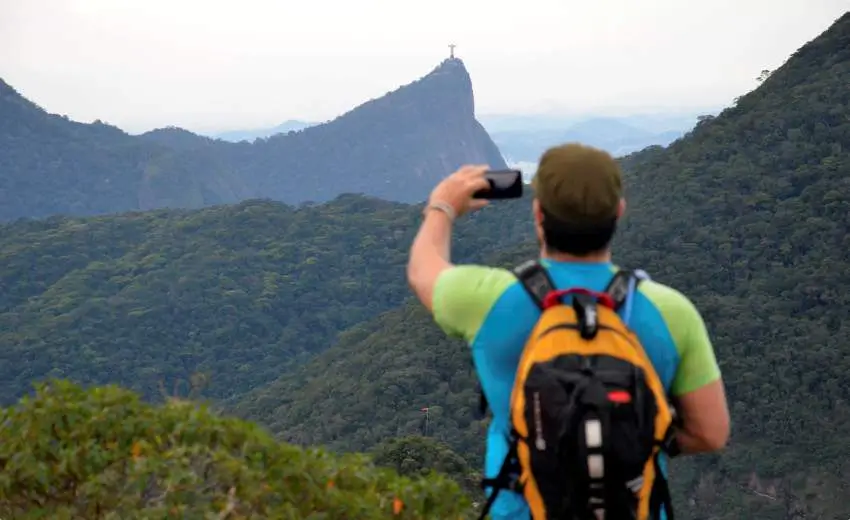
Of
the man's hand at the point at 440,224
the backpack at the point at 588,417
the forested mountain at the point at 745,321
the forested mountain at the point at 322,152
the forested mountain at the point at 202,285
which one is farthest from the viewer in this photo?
the forested mountain at the point at 322,152

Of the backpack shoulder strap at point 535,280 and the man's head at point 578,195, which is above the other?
the man's head at point 578,195

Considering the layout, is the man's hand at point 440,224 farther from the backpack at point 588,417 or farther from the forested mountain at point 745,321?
the forested mountain at point 745,321

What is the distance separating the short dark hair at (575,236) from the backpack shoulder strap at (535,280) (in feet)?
0.20

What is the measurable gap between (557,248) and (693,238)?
43.0 meters

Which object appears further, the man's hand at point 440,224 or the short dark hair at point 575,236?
the man's hand at point 440,224

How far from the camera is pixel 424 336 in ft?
138

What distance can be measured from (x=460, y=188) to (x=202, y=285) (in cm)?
7569

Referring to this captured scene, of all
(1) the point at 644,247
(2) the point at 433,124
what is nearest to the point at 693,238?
(1) the point at 644,247

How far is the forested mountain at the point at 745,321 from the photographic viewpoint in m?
27.5

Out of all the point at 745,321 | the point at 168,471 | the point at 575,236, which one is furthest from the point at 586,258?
the point at 745,321

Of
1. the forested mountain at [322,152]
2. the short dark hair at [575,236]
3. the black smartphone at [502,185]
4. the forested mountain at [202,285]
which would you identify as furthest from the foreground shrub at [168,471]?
the forested mountain at [322,152]

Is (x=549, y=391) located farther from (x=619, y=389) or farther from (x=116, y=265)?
(x=116, y=265)

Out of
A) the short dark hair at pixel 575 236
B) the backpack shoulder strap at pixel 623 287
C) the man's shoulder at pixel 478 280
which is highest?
the short dark hair at pixel 575 236

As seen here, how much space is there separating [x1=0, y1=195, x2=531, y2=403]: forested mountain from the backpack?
198ft
